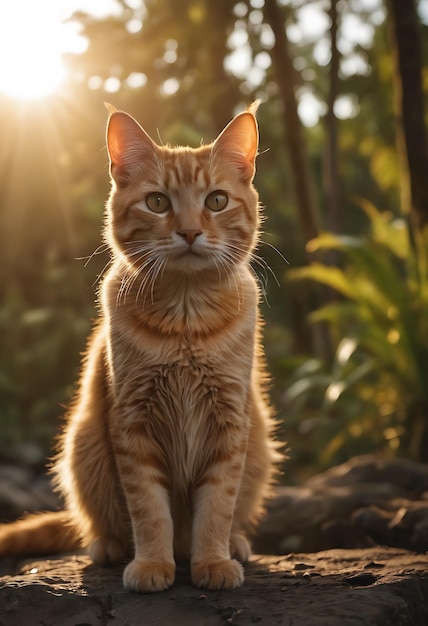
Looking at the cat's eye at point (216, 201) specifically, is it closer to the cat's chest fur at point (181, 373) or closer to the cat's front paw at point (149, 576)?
the cat's chest fur at point (181, 373)

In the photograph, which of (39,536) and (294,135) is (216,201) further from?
(294,135)

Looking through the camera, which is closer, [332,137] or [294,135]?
[294,135]

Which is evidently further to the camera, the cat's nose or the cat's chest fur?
the cat's chest fur

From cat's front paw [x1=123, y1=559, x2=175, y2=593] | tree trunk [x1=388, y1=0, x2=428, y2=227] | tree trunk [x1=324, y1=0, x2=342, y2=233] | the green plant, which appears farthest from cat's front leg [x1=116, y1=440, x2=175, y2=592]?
tree trunk [x1=324, y1=0, x2=342, y2=233]

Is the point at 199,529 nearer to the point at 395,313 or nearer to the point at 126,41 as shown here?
the point at 395,313

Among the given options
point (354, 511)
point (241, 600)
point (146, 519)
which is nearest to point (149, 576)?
point (146, 519)

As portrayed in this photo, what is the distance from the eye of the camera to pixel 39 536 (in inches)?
128

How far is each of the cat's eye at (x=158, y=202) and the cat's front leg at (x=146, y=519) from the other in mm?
832

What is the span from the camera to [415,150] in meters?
5.65

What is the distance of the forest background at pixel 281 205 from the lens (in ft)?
19.2

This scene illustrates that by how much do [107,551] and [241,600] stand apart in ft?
2.58

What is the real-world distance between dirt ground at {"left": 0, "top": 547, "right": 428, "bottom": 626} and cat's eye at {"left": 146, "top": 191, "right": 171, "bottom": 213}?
1.31 m

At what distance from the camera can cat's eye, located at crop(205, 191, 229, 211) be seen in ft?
8.61

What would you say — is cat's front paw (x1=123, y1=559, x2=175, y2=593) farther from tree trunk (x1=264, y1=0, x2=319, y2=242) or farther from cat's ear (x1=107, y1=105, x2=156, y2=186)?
tree trunk (x1=264, y1=0, x2=319, y2=242)
